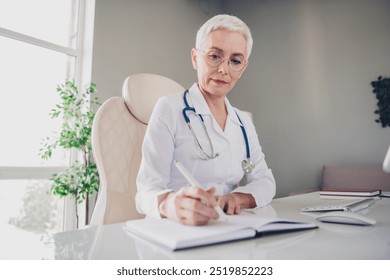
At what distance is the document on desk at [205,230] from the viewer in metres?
0.57

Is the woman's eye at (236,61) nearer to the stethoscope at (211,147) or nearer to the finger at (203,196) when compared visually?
the stethoscope at (211,147)

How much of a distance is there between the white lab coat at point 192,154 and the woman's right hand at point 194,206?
0.89 ft

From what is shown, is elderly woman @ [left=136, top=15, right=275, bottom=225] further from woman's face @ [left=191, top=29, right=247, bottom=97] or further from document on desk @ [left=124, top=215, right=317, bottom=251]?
document on desk @ [left=124, top=215, right=317, bottom=251]

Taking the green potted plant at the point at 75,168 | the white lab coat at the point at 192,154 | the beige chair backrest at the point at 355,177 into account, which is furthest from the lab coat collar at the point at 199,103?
the beige chair backrest at the point at 355,177

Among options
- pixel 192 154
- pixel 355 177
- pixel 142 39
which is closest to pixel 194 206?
pixel 192 154

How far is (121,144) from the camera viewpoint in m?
1.27

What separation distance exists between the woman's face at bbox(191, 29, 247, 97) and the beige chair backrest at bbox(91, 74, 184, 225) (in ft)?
0.95

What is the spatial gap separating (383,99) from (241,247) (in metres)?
3.71

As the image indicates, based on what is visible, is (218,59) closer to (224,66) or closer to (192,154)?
(224,66)

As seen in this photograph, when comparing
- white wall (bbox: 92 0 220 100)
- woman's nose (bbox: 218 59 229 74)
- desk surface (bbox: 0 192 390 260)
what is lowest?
desk surface (bbox: 0 192 390 260)

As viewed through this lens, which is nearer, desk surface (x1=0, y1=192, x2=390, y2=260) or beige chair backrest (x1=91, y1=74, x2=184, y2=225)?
desk surface (x1=0, y1=192, x2=390, y2=260)

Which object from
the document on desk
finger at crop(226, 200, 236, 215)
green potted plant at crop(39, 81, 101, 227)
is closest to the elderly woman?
finger at crop(226, 200, 236, 215)

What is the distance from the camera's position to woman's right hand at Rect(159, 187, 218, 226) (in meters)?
0.64

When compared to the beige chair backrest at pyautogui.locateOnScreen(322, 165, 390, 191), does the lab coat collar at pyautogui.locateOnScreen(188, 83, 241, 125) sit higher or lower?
higher
